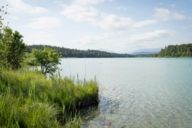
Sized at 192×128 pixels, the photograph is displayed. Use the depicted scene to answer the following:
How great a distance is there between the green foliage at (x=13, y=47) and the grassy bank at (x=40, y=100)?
49.4 feet

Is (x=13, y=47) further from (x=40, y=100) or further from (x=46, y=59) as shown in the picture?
(x=40, y=100)

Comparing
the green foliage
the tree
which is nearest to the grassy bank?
the tree

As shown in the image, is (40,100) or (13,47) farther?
(13,47)

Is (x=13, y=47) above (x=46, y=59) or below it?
above

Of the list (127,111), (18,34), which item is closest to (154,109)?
(127,111)

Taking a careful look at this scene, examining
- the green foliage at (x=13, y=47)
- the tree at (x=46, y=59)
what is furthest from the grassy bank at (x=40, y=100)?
the green foliage at (x=13, y=47)

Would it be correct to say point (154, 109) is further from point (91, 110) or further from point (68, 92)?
point (68, 92)

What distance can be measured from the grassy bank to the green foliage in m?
15.1

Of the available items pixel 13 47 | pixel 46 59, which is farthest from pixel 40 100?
pixel 13 47

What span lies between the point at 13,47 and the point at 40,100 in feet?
72.8

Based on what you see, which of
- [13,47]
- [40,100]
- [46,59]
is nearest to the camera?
[40,100]

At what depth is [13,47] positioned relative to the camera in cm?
3334

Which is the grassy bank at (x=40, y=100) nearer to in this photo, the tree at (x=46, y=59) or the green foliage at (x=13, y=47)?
the tree at (x=46, y=59)

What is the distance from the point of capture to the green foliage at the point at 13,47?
32.3 metres
